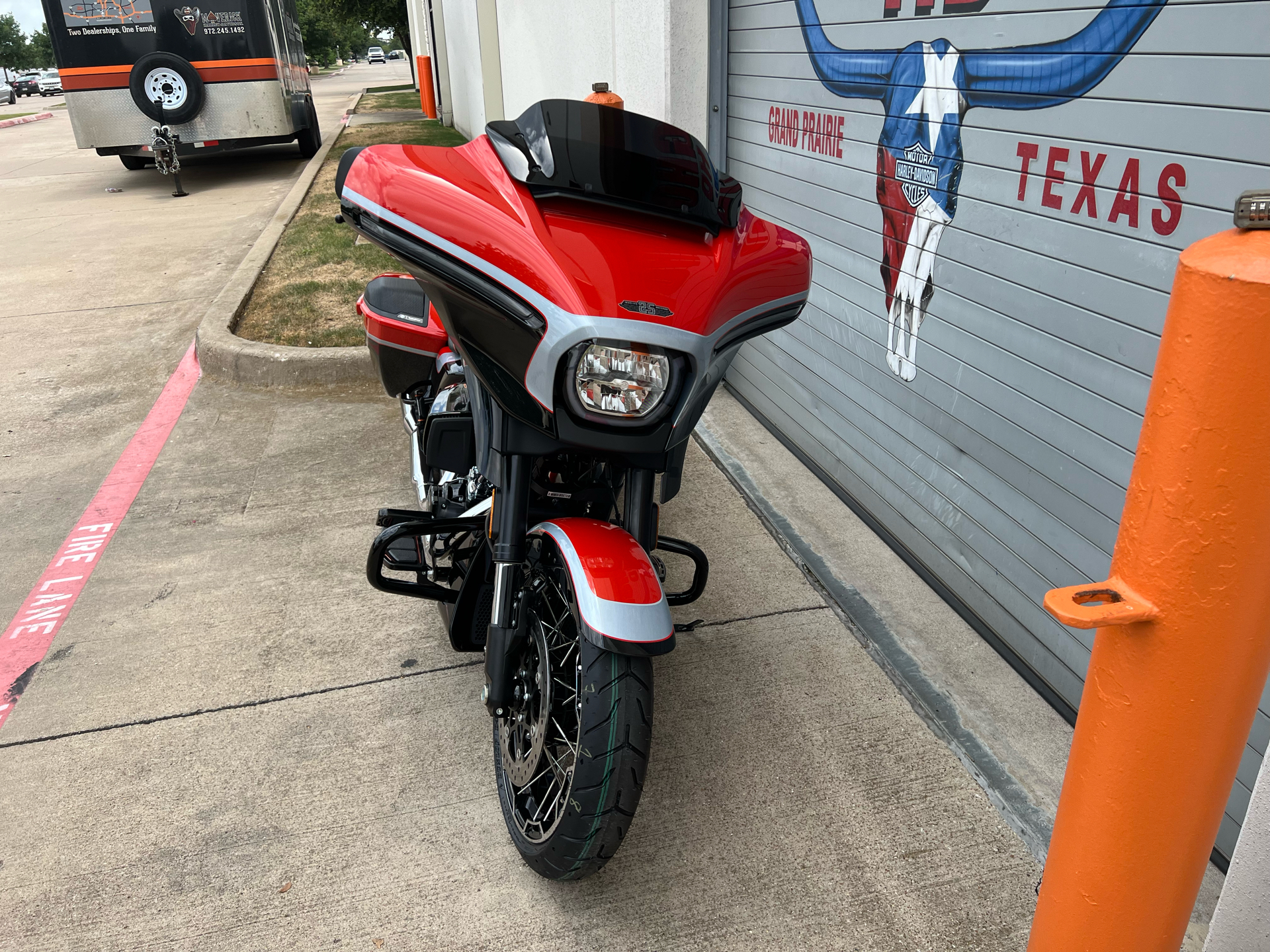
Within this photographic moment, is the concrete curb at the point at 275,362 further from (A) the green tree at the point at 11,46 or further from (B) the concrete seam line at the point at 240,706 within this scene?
(A) the green tree at the point at 11,46

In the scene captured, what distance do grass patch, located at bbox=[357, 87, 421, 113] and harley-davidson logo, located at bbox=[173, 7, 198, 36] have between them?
525 inches

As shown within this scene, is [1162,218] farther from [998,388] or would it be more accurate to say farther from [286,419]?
[286,419]

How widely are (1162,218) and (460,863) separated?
231cm

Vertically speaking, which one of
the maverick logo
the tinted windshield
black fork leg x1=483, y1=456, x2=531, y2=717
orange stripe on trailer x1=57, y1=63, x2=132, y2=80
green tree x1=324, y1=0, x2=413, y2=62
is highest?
green tree x1=324, y1=0, x2=413, y2=62

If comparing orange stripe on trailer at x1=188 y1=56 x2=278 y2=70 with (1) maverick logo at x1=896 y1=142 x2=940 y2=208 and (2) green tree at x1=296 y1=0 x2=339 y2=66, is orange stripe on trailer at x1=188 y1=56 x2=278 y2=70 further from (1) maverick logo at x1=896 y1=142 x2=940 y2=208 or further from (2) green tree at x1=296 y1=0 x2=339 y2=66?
(2) green tree at x1=296 y1=0 x2=339 y2=66

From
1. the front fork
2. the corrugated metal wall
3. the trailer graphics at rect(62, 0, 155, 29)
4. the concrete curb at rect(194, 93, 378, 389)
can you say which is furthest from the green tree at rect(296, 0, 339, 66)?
the front fork

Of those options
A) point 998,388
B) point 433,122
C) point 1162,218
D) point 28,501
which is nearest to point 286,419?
point 28,501

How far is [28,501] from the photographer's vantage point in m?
4.24

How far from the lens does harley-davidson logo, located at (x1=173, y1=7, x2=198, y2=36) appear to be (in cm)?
1084

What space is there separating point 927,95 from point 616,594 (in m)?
2.20

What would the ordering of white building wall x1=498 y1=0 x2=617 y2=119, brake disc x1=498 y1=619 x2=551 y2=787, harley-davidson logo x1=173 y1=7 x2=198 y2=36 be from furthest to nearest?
harley-davidson logo x1=173 y1=7 x2=198 y2=36 → white building wall x1=498 y1=0 x2=617 y2=119 → brake disc x1=498 y1=619 x2=551 y2=787

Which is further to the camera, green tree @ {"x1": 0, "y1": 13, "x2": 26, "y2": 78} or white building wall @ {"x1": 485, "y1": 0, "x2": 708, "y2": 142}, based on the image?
green tree @ {"x1": 0, "y1": 13, "x2": 26, "y2": 78}

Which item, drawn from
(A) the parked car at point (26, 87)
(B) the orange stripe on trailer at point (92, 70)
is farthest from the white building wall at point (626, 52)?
(A) the parked car at point (26, 87)

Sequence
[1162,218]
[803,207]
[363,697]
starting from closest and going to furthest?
[1162,218], [363,697], [803,207]
